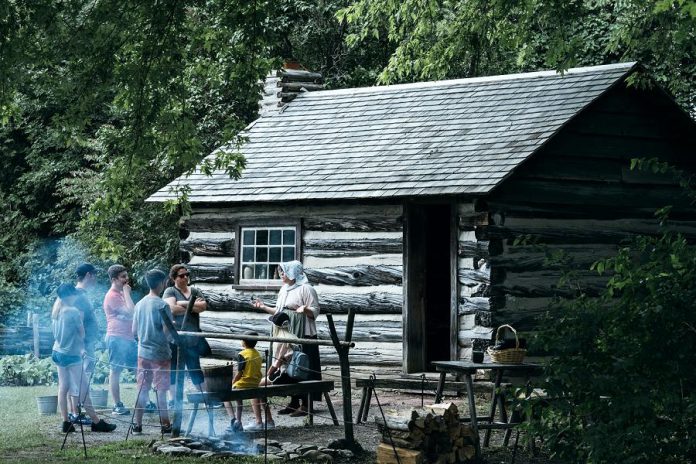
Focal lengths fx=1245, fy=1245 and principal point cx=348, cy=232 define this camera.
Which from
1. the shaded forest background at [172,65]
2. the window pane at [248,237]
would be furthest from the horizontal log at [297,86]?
the window pane at [248,237]

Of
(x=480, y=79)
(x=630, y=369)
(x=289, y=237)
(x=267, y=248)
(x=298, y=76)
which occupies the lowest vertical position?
(x=630, y=369)

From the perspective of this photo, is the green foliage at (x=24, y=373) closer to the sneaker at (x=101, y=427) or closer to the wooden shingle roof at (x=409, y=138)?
the wooden shingle roof at (x=409, y=138)

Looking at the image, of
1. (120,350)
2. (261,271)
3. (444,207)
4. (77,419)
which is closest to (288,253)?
(261,271)

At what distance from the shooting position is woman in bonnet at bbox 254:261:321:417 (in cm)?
1388

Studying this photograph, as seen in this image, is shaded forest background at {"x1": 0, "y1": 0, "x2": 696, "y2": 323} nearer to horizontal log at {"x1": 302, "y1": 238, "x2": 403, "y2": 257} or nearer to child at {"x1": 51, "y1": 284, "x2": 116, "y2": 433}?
child at {"x1": 51, "y1": 284, "x2": 116, "y2": 433}

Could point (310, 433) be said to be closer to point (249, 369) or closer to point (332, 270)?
point (249, 369)

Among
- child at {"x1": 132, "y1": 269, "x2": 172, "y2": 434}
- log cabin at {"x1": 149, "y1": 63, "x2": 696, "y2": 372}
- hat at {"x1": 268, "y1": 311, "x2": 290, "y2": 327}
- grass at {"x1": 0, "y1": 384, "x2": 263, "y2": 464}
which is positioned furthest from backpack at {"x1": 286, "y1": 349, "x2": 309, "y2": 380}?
log cabin at {"x1": 149, "y1": 63, "x2": 696, "y2": 372}

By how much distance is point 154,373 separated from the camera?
1245 cm

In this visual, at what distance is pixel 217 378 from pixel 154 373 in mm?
1096

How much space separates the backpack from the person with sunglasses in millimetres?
861

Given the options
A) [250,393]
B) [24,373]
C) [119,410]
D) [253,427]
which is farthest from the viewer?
[24,373]

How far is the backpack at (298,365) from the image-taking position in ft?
41.1

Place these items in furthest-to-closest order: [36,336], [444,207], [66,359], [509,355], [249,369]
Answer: [36,336], [444,207], [66,359], [249,369], [509,355]

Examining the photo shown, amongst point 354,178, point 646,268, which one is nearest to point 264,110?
point 354,178
